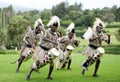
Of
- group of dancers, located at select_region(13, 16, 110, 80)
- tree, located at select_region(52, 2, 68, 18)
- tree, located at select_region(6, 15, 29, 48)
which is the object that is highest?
tree, located at select_region(52, 2, 68, 18)

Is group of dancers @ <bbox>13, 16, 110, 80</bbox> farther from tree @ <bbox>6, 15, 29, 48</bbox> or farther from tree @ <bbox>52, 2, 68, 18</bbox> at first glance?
tree @ <bbox>52, 2, 68, 18</bbox>

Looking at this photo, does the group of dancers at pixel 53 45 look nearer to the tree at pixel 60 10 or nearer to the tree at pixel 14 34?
the tree at pixel 14 34

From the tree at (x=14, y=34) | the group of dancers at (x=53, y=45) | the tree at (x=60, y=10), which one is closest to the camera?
the group of dancers at (x=53, y=45)

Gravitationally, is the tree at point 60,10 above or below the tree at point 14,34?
above

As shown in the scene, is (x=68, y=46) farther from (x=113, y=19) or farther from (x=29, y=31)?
(x=113, y=19)

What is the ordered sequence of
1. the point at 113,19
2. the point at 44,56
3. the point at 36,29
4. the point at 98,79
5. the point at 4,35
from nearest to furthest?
the point at 44,56 → the point at 98,79 → the point at 36,29 → the point at 4,35 → the point at 113,19

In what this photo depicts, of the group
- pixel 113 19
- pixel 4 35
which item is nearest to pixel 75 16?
pixel 113 19

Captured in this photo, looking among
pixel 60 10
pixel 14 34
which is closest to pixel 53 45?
pixel 14 34

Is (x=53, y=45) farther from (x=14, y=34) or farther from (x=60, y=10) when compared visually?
(x=60, y=10)

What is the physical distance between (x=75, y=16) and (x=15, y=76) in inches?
4393

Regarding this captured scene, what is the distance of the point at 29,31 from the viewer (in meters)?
15.2

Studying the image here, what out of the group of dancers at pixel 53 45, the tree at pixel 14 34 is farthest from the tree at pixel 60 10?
the group of dancers at pixel 53 45

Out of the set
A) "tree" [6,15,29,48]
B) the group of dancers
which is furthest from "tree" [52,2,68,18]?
the group of dancers

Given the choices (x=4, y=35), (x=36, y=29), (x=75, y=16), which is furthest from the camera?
(x=75, y=16)
